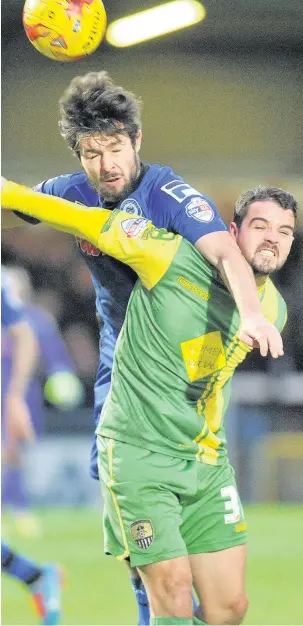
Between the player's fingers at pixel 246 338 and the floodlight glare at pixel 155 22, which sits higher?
the floodlight glare at pixel 155 22

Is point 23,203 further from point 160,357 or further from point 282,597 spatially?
point 282,597

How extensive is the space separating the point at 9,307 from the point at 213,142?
6.15 m

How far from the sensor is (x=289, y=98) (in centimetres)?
1073

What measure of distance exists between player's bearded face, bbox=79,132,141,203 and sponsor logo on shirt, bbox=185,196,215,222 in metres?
0.22

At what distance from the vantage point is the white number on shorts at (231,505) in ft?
9.81

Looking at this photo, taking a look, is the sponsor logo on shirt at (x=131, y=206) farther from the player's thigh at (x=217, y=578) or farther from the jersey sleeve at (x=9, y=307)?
the jersey sleeve at (x=9, y=307)

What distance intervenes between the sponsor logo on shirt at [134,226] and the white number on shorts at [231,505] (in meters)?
0.77

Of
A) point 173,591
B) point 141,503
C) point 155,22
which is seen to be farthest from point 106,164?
point 155,22

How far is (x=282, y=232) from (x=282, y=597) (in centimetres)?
292

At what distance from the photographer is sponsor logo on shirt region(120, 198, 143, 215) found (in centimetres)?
300

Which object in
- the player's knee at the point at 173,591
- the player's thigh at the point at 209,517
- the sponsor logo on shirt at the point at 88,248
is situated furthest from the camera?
the sponsor logo on shirt at the point at 88,248

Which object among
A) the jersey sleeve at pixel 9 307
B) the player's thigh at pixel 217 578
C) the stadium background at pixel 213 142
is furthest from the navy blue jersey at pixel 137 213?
the stadium background at pixel 213 142

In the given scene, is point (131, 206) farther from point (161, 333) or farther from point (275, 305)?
point (275, 305)

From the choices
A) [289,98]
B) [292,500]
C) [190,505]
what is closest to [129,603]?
[190,505]
